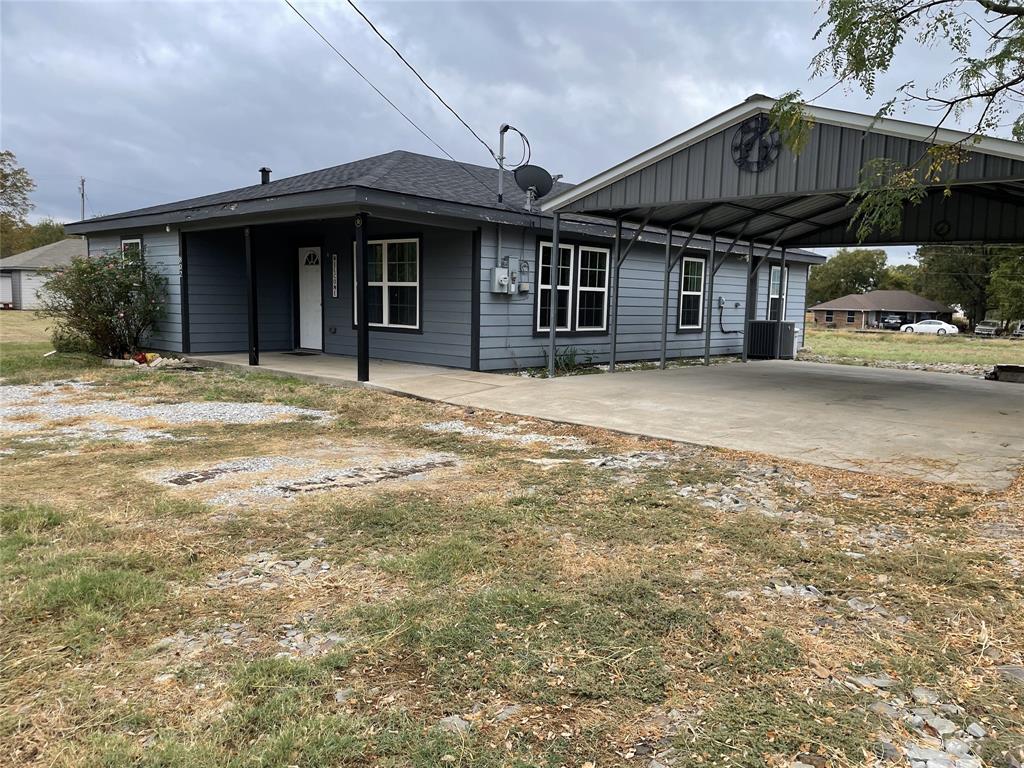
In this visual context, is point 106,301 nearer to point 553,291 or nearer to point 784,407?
point 553,291

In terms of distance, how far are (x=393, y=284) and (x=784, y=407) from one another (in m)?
6.61

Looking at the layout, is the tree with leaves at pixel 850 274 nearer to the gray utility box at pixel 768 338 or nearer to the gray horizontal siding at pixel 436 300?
the gray utility box at pixel 768 338

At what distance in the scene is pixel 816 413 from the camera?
7797 mm

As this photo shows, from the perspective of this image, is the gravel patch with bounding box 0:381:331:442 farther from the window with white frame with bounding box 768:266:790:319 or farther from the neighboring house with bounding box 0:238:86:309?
the neighboring house with bounding box 0:238:86:309

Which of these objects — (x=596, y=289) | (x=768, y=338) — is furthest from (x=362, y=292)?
(x=768, y=338)

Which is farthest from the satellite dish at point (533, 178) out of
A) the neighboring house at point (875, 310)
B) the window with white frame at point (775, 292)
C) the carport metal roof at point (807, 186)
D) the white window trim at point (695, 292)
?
the neighboring house at point (875, 310)

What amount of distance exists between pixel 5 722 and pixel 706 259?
14415mm

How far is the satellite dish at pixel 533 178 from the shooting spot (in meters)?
11.7

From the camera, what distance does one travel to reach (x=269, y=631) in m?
2.59

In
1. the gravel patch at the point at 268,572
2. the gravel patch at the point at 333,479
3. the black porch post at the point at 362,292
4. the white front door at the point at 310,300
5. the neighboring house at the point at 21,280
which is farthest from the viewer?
the neighboring house at the point at 21,280

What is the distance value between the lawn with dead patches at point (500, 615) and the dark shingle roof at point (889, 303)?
64.2m


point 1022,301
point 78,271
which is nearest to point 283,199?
point 78,271

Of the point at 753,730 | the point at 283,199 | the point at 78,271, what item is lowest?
the point at 753,730

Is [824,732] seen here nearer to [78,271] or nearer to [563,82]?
[78,271]
